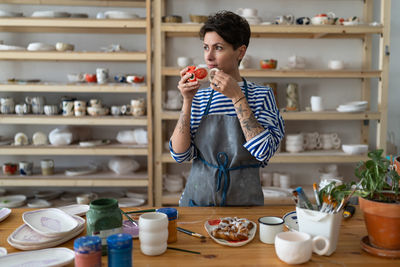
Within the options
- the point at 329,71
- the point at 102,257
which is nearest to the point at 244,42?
the point at 102,257

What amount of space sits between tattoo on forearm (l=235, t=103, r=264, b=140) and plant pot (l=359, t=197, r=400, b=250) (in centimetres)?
58

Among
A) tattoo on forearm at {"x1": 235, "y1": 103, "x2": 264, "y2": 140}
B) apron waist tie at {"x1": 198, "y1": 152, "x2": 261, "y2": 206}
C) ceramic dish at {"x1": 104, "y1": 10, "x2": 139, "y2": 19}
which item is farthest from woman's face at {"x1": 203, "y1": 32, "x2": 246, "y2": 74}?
ceramic dish at {"x1": 104, "y1": 10, "x2": 139, "y2": 19}

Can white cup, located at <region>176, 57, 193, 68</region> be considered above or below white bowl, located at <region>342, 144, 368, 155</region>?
above

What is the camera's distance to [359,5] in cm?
360

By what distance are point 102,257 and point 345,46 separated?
10.6ft

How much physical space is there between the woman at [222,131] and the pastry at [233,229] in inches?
16.9

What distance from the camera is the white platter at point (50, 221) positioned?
1.36 meters

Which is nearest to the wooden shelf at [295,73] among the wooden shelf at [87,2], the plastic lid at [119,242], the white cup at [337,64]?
the white cup at [337,64]

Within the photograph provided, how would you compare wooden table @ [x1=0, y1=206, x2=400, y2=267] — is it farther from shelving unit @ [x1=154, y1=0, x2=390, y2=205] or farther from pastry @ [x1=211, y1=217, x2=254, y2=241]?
shelving unit @ [x1=154, y1=0, x2=390, y2=205]

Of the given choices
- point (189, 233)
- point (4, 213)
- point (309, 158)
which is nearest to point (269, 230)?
point (189, 233)

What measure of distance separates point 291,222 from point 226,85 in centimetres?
62

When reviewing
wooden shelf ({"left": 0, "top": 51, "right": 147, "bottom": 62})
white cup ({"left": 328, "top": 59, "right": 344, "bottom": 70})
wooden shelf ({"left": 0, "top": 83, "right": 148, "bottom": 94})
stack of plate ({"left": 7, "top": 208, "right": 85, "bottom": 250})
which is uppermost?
wooden shelf ({"left": 0, "top": 51, "right": 147, "bottom": 62})

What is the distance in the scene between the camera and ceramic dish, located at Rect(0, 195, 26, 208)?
328cm

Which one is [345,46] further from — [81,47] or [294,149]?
[81,47]
